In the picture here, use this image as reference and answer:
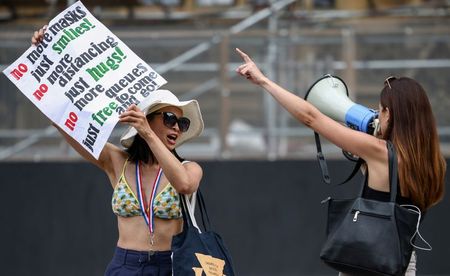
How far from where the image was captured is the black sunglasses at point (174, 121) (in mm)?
5219

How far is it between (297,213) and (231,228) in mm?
612

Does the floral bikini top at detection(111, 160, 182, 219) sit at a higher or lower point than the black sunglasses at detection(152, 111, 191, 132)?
lower

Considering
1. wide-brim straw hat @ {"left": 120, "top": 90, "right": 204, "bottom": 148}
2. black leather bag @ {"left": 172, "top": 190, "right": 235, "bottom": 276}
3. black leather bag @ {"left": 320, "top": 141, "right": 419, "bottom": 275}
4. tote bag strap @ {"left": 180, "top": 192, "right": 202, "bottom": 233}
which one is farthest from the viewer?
wide-brim straw hat @ {"left": 120, "top": 90, "right": 204, "bottom": 148}

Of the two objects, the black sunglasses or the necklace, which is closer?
the necklace

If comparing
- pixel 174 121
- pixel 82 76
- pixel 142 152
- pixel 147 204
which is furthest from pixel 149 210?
pixel 82 76

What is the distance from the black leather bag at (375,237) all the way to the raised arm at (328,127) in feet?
0.28

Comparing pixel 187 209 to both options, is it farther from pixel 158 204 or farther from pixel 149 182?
pixel 149 182

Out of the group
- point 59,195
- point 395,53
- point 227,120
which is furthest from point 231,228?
point 395,53

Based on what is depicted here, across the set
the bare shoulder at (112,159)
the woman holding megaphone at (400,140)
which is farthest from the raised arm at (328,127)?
the bare shoulder at (112,159)

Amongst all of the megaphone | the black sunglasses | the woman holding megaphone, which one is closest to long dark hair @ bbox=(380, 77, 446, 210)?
the woman holding megaphone

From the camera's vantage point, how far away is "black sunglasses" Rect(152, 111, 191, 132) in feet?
17.1

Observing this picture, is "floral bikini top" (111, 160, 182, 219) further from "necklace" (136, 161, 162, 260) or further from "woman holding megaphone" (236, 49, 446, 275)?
"woman holding megaphone" (236, 49, 446, 275)

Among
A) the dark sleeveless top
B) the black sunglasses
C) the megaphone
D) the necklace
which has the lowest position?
the necklace

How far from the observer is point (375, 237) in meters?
→ 4.63
